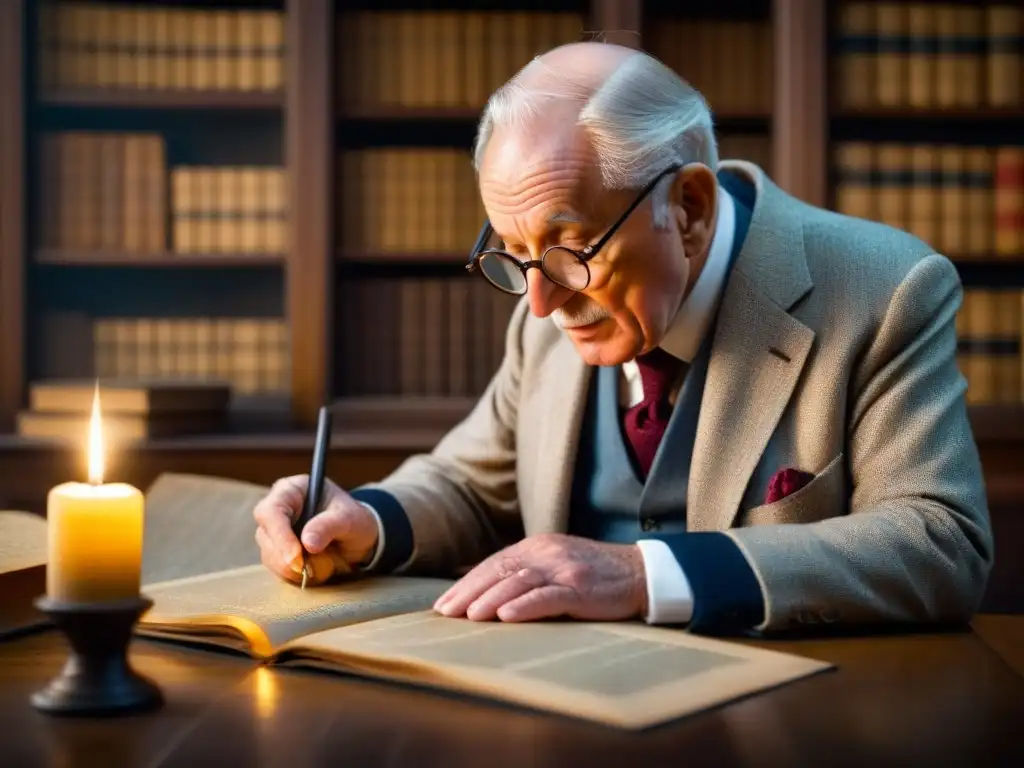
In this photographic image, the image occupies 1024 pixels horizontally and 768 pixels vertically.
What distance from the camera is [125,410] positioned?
8.77 ft

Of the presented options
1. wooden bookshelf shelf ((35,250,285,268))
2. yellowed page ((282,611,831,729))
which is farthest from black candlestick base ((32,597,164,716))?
wooden bookshelf shelf ((35,250,285,268))

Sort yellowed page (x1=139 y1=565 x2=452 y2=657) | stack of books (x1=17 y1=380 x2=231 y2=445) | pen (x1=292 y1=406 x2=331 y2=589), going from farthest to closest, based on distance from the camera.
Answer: stack of books (x1=17 y1=380 x2=231 y2=445) → pen (x1=292 y1=406 x2=331 y2=589) → yellowed page (x1=139 y1=565 x2=452 y2=657)

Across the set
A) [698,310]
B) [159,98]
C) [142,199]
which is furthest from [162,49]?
[698,310]

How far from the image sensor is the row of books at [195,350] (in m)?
A: 3.05

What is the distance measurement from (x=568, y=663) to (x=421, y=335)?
2.10 metres

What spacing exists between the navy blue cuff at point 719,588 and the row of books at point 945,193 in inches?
75.9

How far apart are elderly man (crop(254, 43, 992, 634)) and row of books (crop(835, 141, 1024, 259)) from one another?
1.36m

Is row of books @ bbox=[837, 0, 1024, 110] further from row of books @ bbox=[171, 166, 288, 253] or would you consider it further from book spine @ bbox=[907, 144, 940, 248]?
row of books @ bbox=[171, 166, 288, 253]

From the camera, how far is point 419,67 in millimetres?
2988

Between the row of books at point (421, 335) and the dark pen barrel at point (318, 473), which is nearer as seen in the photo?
the dark pen barrel at point (318, 473)

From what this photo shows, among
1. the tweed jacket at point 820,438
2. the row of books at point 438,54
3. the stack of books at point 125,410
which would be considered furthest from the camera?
the row of books at point 438,54

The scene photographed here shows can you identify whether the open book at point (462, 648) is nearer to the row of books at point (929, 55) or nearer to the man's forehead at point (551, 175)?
the man's forehead at point (551, 175)

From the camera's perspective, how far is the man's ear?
4.76ft

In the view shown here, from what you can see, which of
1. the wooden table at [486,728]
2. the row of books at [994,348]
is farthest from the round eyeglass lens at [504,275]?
the row of books at [994,348]
